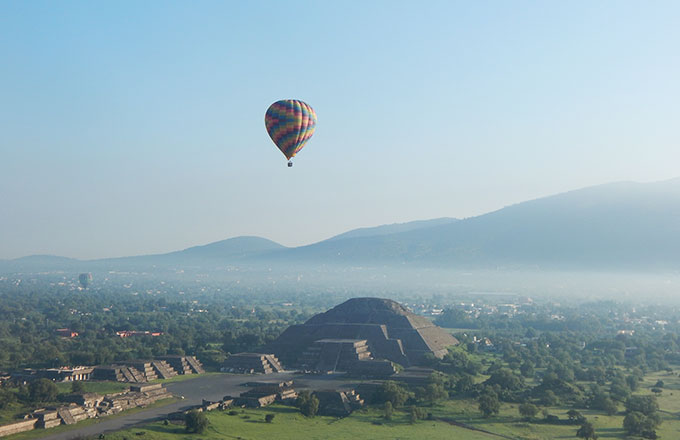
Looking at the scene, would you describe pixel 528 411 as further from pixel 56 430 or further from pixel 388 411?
pixel 56 430

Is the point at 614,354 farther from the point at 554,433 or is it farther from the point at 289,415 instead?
the point at 289,415

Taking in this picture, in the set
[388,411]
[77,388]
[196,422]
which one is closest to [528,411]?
[388,411]

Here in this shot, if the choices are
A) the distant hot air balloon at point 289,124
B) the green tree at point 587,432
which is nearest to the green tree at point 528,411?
the green tree at point 587,432

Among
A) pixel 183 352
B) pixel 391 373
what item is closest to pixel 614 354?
pixel 391 373

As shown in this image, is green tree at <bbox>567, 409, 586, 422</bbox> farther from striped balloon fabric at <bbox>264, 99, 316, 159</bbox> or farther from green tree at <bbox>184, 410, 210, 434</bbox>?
striped balloon fabric at <bbox>264, 99, 316, 159</bbox>

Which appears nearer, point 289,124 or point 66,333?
point 289,124

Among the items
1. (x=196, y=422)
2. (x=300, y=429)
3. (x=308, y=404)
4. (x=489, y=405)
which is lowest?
(x=300, y=429)

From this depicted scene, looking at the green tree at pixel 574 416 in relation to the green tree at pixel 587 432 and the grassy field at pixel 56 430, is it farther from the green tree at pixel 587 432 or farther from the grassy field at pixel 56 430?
the grassy field at pixel 56 430
